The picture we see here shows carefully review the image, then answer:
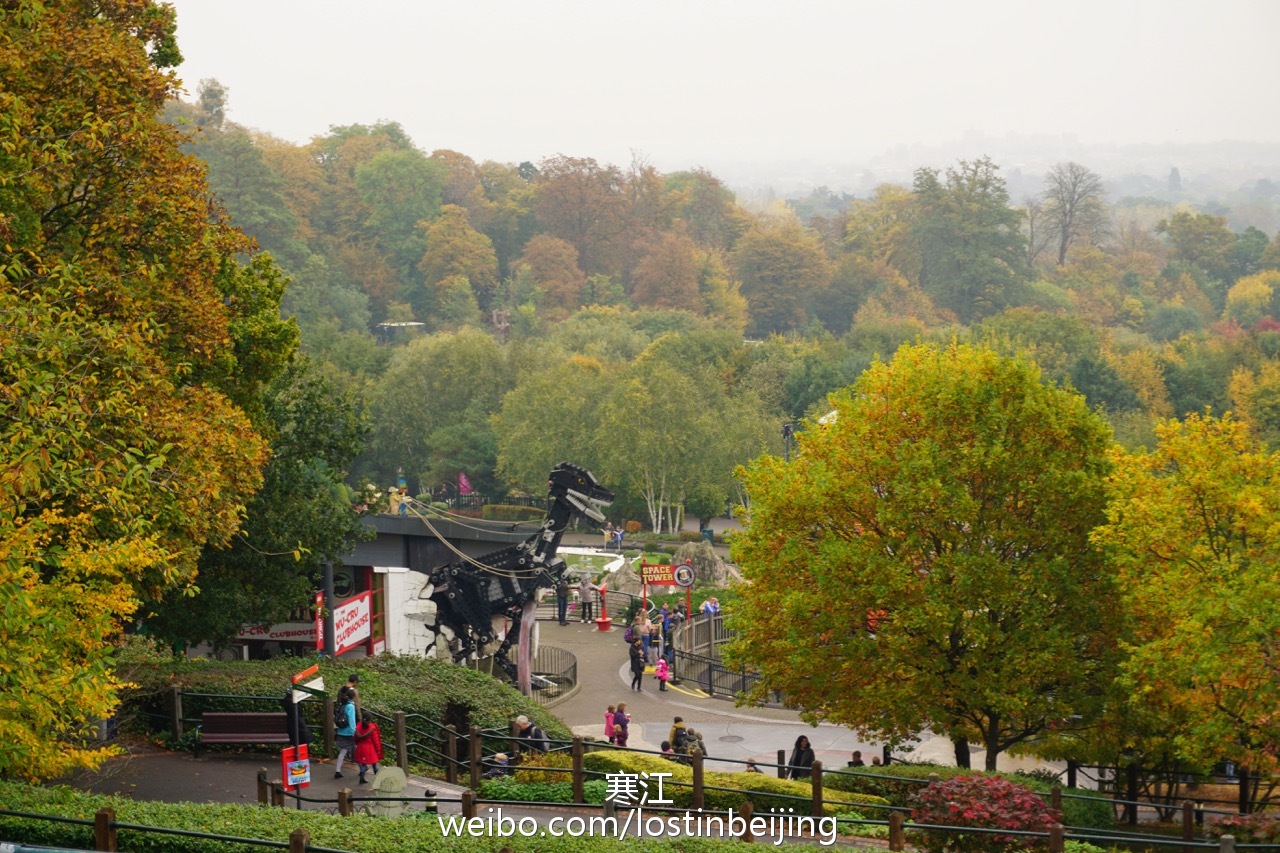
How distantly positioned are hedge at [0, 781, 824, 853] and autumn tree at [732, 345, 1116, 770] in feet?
29.9

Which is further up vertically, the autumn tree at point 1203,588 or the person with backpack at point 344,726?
the autumn tree at point 1203,588

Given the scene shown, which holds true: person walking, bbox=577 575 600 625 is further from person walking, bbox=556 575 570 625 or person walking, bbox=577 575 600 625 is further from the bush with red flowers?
the bush with red flowers

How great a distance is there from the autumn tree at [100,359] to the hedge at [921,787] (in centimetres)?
963

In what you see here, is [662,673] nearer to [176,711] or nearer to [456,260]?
[176,711]

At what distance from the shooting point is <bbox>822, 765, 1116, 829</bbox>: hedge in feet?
63.4

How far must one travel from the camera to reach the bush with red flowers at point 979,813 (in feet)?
54.2

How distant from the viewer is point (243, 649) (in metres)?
31.8

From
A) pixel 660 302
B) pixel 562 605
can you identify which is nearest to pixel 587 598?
pixel 562 605

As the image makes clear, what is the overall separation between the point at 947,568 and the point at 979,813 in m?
6.29

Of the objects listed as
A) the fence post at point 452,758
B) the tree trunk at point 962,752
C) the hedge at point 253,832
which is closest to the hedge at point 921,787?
the tree trunk at point 962,752

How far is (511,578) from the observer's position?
107 ft

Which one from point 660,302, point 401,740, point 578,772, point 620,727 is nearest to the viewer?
point 578,772

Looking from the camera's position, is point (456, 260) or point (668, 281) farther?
point (668, 281)

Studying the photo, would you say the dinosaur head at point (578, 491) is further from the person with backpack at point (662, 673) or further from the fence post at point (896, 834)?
the fence post at point (896, 834)
